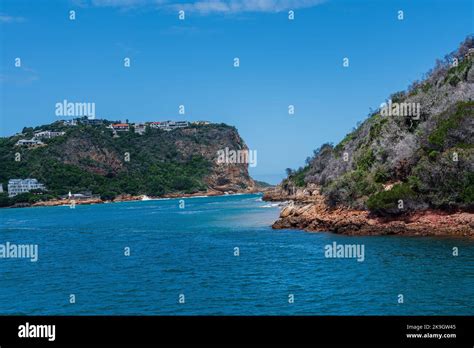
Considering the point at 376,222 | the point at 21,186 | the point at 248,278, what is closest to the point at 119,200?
the point at 21,186

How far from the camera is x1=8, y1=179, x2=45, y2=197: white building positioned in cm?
14338

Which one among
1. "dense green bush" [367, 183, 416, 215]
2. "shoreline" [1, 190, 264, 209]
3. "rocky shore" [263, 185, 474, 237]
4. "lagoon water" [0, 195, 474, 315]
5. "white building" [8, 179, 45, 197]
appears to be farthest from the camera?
"shoreline" [1, 190, 264, 209]

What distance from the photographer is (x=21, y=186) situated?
A: 146 metres

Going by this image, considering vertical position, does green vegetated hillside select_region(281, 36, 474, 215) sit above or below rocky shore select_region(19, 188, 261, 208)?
above

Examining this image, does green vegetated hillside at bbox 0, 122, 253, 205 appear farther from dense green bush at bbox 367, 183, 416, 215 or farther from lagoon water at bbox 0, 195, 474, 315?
dense green bush at bbox 367, 183, 416, 215

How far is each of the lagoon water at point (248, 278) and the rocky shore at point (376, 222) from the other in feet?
6.33

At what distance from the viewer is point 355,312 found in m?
18.8

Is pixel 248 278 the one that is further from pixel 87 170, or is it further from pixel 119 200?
pixel 87 170

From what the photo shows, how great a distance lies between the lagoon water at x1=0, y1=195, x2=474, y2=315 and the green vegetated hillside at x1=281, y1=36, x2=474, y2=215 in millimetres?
4806

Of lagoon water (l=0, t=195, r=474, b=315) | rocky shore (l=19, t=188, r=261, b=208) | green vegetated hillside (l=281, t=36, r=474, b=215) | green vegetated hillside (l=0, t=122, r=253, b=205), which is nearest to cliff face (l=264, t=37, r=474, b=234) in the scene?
green vegetated hillside (l=281, t=36, r=474, b=215)

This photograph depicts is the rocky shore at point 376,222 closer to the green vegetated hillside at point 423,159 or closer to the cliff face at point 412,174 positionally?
the cliff face at point 412,174

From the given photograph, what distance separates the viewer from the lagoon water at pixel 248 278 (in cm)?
2017

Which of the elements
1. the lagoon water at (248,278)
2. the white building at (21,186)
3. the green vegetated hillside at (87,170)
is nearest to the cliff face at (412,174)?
the lagoon water at (248,278)
